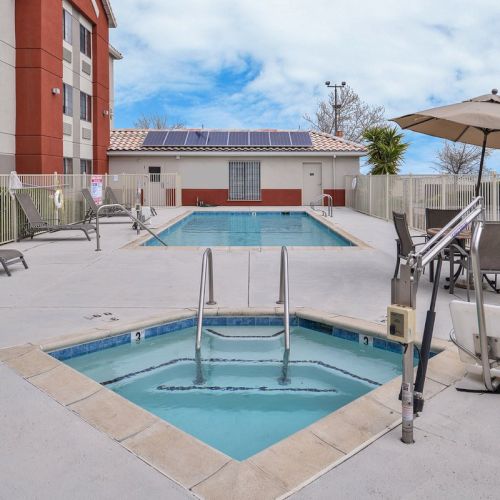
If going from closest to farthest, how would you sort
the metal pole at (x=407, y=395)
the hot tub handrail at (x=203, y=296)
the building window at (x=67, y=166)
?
1. the metal pole at (x=407, y=395)
2. the hot tub handrail at (x=203, y=296)
3. the building window at (x=67, y=166)

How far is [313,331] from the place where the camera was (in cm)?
629

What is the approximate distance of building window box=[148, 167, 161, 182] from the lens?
28678 millimetres

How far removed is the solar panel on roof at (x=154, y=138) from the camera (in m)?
30.3

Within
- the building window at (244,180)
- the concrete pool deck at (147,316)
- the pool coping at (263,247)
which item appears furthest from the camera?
the building window at (244,180)

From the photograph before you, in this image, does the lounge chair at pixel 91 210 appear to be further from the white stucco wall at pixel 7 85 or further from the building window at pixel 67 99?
the building window at pixel 67 99

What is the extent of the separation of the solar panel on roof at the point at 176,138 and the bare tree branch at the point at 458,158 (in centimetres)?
3055

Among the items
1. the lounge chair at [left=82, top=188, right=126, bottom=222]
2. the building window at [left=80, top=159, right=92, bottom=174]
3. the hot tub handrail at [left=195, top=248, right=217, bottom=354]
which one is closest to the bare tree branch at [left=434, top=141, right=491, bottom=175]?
the building window at [left=80, top=159, right=92, bottom=174]

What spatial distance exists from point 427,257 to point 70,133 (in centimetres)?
2170

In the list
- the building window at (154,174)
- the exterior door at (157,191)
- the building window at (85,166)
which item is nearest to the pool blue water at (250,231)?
the exterior door at (157,191)

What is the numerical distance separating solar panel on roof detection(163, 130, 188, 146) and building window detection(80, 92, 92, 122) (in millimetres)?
5462

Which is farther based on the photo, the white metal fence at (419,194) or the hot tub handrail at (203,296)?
the white metal fence at (419,194)

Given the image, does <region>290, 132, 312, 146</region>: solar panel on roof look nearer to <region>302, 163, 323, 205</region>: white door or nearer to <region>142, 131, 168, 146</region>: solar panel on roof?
<region>302, 163, 323, 205</region>: white door

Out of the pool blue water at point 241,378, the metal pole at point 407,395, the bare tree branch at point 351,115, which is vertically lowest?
the pool blue water at point 241,378

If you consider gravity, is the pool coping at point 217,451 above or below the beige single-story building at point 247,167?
below
